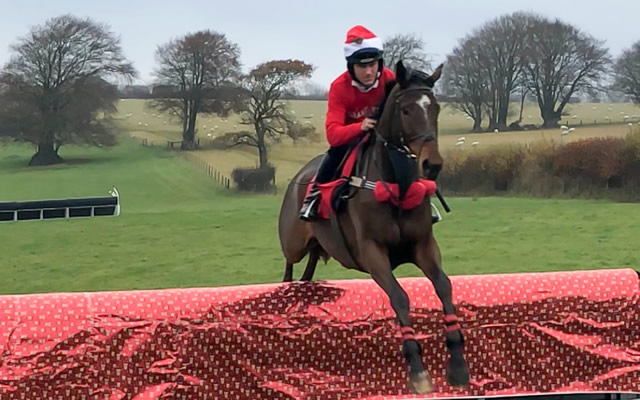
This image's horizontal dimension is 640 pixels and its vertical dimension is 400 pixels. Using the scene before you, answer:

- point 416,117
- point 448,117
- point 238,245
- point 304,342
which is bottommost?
point 238,245

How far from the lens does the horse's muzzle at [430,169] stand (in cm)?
332

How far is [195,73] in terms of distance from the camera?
109 ft

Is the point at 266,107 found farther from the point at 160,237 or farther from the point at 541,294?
the point at 541,294

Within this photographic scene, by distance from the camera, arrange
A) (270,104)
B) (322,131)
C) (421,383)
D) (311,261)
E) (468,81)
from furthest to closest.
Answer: (322,131)
(270,104)
(468,81)
(311,261)
(421,383)

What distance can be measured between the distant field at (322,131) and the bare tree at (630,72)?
0.68 metres

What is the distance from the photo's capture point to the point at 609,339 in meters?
4.48

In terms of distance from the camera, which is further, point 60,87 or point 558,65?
point 60,87

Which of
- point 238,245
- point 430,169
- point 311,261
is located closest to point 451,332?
point 430,169

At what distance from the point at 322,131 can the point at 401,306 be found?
28.5 metres

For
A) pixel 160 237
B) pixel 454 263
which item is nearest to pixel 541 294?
pixel 454 263

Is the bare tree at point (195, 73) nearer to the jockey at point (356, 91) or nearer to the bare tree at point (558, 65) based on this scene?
the bare tree at point (558, 65)

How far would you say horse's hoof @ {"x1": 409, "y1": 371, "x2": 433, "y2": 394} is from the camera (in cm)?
347

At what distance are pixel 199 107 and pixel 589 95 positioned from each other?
15.8 metres

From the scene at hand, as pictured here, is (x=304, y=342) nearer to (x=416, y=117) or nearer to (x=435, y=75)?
(x=416, y=117)
